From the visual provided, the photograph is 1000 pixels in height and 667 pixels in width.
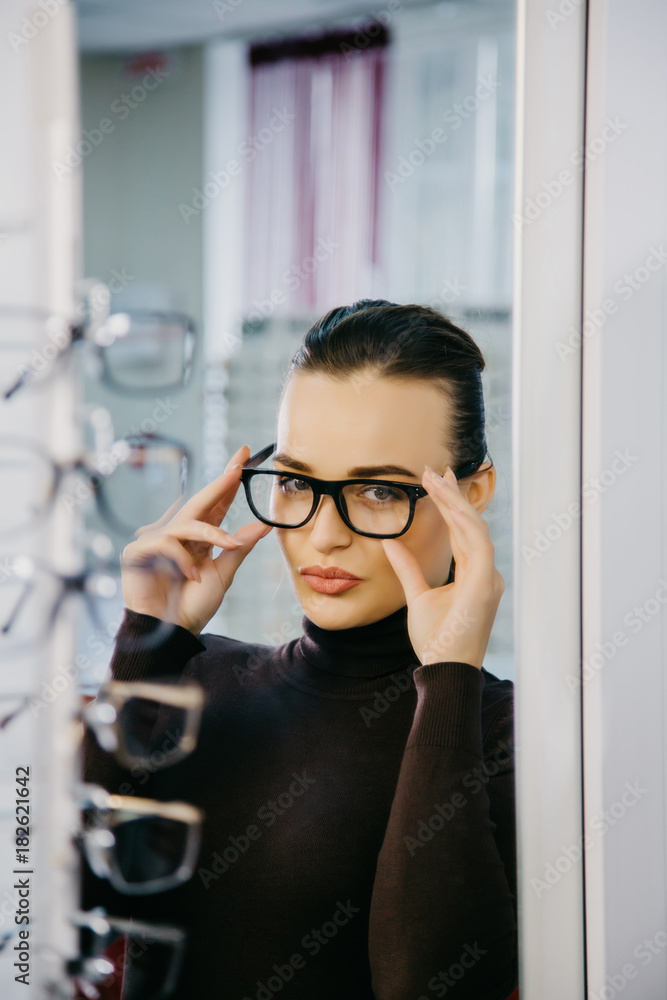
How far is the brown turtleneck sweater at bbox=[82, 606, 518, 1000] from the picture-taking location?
64 centimetres

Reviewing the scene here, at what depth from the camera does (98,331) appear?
594mm

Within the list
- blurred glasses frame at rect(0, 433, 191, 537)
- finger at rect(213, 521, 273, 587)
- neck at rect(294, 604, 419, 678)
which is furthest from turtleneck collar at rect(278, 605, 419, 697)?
blurred glasses frame at rect(0, 433, 191, 537)

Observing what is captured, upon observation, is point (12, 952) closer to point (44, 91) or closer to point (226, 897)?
point (226, 897)

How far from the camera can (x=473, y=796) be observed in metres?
0.65

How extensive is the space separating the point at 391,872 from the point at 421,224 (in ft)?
8.32

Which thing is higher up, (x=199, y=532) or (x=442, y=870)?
(x=199, y=532)

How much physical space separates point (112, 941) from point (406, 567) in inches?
17.9

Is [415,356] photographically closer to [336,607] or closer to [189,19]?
[336,607]

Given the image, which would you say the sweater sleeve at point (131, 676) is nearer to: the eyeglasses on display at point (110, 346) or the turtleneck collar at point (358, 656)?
the turtleneck collar at point (358, 656)

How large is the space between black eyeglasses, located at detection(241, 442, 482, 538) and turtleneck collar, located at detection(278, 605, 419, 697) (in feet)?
0.40

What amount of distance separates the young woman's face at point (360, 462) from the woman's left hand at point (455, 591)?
0.03 metres

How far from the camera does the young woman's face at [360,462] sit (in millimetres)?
727

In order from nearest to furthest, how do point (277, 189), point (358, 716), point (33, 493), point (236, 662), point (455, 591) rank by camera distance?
point (33, 493) → point (455, 591) → point (358, 716) → point (236, 662) → point (277, 189)

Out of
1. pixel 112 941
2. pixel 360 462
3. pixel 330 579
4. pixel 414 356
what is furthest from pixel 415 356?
pixel 112 941
